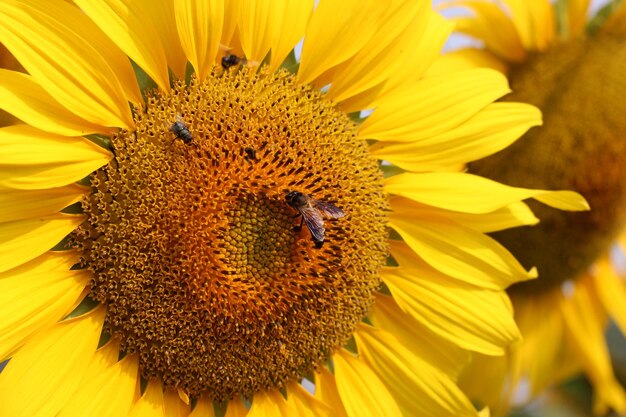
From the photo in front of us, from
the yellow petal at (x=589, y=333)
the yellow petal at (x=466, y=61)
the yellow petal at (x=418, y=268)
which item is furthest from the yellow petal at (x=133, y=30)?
the yellow petal at (x=589, y=333)

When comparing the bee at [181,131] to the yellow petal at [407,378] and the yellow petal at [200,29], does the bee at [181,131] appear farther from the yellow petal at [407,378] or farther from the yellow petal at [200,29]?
the yellow petal at [407,378]

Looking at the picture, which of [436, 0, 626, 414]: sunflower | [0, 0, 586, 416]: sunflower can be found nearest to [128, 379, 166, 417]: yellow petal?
[0, 0, 586, 416]: sunflower

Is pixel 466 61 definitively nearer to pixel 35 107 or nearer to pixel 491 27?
pixel 491 27

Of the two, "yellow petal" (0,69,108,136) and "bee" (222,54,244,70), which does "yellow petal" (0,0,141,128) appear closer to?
"yellow petal" (0,69,108,136)

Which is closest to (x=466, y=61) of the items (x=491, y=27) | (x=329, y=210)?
(x=491, y=27)

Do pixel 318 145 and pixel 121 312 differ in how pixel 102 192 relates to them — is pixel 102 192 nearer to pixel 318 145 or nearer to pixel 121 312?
pixel 121 312

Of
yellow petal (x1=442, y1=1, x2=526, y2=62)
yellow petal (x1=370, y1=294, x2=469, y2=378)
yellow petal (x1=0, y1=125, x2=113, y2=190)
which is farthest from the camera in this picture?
yellow petal (x1=442, y1=1, x2=526, y2=62)
